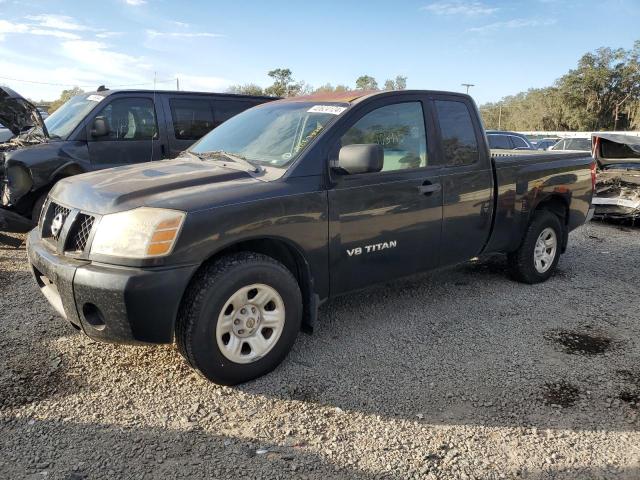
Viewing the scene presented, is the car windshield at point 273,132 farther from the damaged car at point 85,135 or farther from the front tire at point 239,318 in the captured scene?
the damaged car at point 85,135

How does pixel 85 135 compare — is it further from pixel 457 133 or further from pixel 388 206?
pixel 457 133

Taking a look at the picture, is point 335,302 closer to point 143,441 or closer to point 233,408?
point 233,408

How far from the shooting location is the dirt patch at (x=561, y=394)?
3156 mm

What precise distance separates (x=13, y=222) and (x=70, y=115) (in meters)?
1.79

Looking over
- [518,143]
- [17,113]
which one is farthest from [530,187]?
[518,143]

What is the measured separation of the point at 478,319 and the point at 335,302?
130 centimetres

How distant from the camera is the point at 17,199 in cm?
598

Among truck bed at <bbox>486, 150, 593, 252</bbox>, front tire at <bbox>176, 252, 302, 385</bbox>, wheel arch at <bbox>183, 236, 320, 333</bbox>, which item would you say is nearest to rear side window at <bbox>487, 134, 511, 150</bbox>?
truck bed at <bbox>486, 150, 593, 252</bbox>

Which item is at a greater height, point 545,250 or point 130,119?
point 130,119

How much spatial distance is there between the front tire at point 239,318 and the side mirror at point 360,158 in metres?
0.81

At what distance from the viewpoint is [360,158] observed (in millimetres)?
3346

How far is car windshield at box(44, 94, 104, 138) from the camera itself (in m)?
6.57

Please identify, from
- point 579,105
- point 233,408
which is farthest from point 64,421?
point 579,105

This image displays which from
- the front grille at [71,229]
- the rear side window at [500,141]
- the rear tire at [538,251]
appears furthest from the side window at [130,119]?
the rear side window at [500,141]
